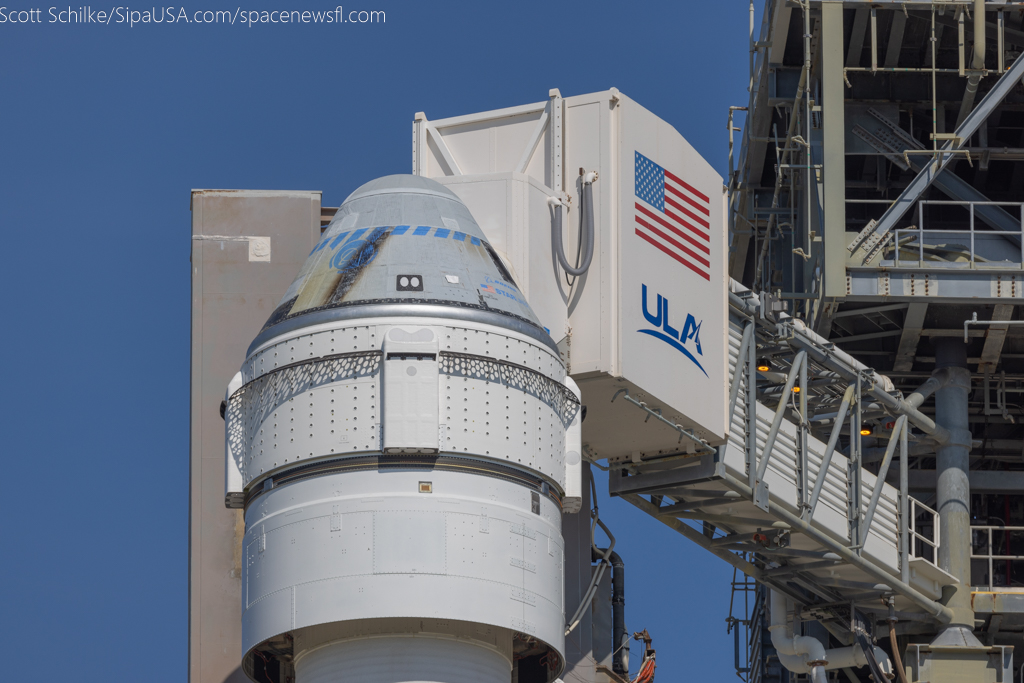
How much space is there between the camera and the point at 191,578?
107ft

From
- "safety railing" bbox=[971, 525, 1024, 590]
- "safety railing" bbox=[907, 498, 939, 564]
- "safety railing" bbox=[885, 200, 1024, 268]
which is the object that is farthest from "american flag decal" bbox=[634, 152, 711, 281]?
"safety railing" bbox=[971, 525, 1024, 590]

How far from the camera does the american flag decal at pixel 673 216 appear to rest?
30031 millimetres

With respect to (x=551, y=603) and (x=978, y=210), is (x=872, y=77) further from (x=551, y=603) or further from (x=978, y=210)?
(x=551, y=603)

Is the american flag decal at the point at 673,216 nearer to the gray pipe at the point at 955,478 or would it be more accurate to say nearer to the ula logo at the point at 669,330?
the ula logo at the point at 669,330

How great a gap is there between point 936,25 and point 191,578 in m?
20.0

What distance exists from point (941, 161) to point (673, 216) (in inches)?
429

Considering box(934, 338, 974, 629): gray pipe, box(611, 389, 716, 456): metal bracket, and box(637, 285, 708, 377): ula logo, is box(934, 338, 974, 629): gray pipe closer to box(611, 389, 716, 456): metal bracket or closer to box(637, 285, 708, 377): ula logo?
box(611, 389, 716, 456): metal bracket

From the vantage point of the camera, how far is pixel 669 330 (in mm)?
29938

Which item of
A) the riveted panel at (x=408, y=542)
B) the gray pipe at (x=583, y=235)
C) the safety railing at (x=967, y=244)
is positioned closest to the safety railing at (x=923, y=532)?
the safety railing at (x=967, y=244)

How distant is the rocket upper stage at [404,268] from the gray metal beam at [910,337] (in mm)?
14712

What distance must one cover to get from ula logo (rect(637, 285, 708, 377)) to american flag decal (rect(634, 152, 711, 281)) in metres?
0.86

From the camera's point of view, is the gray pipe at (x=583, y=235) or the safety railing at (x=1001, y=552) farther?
the safety railing at (x=1001, y=552)

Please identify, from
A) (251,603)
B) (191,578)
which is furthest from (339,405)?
(191,578)

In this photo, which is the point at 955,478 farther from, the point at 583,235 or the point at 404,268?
the point at 404,268
